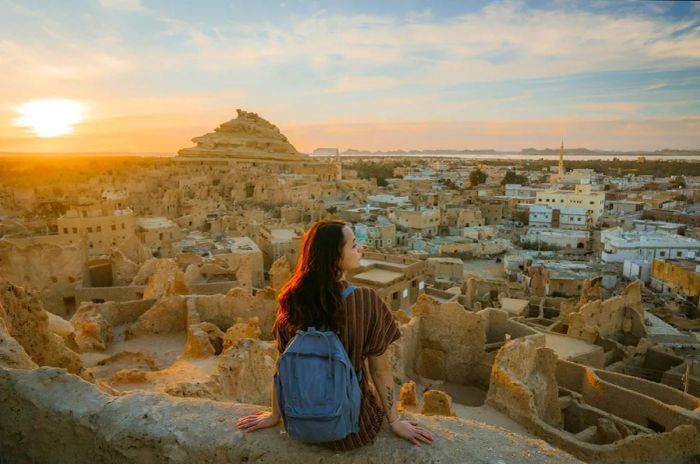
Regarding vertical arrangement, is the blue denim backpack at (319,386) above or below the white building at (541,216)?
above

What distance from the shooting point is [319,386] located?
253 centimetres

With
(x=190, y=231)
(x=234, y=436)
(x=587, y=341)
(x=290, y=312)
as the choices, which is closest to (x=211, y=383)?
(x=234, y=436)

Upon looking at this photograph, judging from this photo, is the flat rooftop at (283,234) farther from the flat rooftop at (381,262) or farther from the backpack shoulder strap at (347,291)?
the backpack shoulder strap at (347,291)

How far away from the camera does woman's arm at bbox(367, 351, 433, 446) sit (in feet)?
9.21

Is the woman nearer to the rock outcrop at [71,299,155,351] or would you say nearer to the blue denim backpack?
the blue denim backpack

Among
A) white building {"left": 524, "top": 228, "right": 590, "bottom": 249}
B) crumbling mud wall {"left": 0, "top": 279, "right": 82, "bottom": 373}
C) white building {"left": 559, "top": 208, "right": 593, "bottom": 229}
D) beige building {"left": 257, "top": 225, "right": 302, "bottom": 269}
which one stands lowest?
white building {"left": 524, "top": 228, "right": 590, "bottom": 249}

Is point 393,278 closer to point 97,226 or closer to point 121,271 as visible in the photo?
point 121,271

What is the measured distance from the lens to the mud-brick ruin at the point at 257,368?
10.2 feet

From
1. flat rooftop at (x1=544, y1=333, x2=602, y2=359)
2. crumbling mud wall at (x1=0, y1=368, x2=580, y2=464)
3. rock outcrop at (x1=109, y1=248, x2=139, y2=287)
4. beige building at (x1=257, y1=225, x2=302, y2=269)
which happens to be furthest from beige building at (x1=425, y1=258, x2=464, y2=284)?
crumbling mud wall at (x1=0, y1=368, x2=580, y2=464)

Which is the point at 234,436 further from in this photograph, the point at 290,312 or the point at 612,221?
the point at 612,221

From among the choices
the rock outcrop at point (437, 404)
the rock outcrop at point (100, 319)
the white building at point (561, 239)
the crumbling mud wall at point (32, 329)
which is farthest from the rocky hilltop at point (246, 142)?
the crumbling mud wall at point (32, 329)

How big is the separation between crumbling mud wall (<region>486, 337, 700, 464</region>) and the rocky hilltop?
180 feet

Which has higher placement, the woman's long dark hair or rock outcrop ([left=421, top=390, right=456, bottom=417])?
the woman's long dark hair

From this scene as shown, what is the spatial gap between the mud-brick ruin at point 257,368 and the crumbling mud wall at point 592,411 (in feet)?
0.10
